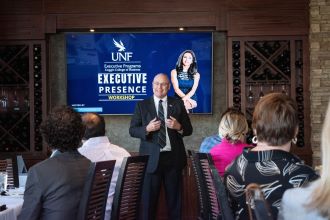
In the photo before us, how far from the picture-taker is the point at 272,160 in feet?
8.43

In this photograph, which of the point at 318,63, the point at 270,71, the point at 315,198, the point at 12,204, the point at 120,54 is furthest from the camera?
the point at 120,54

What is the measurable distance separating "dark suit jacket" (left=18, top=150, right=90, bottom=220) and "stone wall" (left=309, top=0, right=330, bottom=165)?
4.43 meters

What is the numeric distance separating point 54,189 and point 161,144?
2.55 meters

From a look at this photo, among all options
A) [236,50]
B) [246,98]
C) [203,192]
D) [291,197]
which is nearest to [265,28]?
[236,50]

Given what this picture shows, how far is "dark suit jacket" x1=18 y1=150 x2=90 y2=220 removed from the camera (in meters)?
2.94

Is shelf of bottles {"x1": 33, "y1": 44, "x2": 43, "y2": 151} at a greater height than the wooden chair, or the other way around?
shelf of bottles {"x1": 33, "y1": 44, "x2": 43, "y2": 151}

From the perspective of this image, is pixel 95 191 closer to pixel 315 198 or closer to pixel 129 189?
pixel 129 189

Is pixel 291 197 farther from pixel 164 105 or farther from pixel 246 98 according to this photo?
pixel 246 98

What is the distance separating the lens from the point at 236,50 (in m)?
7.09

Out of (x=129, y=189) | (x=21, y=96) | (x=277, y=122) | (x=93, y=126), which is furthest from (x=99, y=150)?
(x=21, y=96)

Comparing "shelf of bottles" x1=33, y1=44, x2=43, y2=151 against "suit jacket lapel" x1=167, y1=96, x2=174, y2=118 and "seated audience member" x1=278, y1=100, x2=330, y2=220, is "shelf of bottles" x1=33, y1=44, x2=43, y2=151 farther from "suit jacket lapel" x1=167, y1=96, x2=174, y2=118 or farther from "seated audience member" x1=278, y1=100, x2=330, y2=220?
"seated audience member" x1=278, y1=100, x2=330, y2=220

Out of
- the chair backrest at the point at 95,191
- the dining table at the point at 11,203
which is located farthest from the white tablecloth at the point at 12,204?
the chair backrest at the point at 95,191

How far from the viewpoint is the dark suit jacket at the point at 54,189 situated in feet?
9.66

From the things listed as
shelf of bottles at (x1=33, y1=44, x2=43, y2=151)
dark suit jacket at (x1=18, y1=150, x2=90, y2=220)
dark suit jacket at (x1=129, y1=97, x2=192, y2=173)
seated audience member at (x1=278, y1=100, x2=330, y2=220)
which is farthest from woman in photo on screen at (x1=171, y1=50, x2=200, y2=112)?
seated audience member at (x1=278, y1=100, x2=330, y2=220)
